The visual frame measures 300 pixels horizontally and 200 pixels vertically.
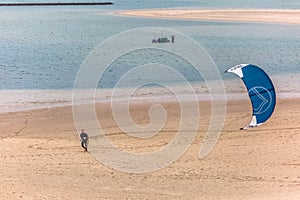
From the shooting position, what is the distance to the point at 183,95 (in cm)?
2500

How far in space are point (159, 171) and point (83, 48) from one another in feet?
116

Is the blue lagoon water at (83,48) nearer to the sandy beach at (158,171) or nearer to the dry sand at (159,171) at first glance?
the sandy beach at (158,171)

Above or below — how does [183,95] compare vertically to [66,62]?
below

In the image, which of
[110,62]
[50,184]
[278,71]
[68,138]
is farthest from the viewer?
[110,62]

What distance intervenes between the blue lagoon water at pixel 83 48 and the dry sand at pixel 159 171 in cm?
648

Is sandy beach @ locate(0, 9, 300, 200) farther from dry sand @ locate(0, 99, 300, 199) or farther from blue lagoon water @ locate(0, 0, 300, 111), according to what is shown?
blue lagoon water @ locate(0, 0, 300, 111)

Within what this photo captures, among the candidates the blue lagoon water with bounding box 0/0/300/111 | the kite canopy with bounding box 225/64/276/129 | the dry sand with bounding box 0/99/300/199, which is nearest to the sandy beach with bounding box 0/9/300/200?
the dry sand with bounding box 0/99/300/199

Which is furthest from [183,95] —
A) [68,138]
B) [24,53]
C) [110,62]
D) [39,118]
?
[24,53]

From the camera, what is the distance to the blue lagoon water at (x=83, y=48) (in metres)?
29.4

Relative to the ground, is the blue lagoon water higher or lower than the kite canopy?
higher

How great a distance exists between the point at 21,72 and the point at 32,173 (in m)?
22.3

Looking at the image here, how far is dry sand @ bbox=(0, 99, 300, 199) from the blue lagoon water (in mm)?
6483

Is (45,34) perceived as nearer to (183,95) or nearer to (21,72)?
(21,72)

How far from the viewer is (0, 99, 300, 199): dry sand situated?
40.1ft
